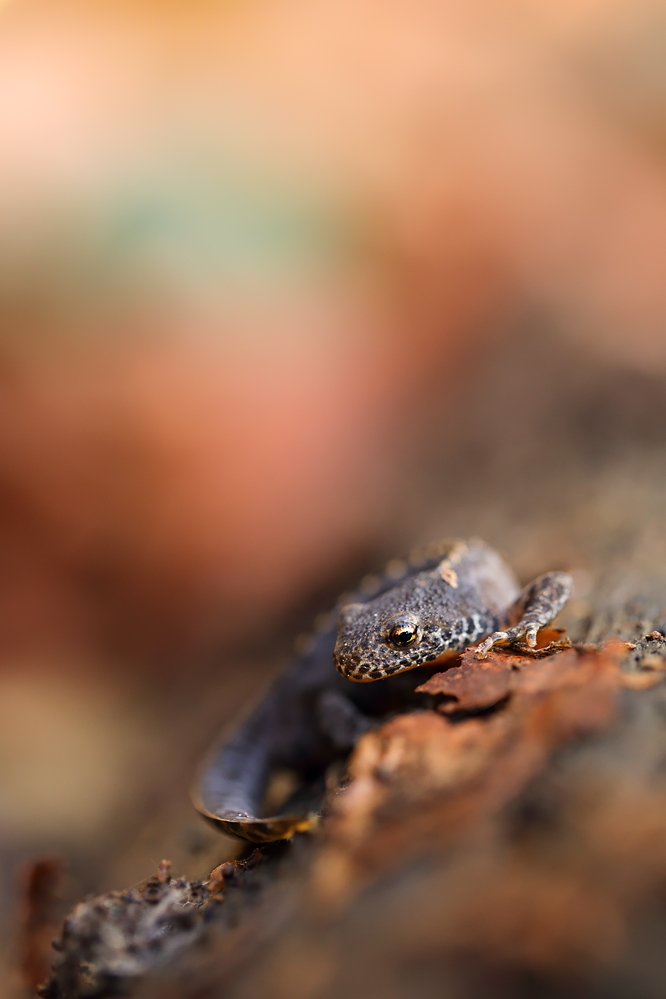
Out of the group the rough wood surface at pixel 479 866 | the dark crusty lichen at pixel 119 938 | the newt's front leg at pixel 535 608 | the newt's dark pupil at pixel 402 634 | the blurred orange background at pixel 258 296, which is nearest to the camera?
the rough wood surface at pixel 479 866

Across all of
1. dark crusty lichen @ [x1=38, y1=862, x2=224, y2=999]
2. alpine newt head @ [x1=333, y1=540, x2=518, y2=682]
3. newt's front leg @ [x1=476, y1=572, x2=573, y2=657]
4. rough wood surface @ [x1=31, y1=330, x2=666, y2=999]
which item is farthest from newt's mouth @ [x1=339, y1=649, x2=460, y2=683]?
dark crusty lichen @ [x1=38, y1=862, x2=224, y2=999]

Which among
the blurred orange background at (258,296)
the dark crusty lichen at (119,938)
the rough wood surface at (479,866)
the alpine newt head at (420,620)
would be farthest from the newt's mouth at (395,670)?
the blurred orange background at (258,296)

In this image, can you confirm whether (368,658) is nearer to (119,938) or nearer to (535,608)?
(535,608)

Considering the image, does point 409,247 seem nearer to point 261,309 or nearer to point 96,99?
point 261,309

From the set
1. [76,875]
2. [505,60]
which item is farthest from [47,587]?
[505,60]

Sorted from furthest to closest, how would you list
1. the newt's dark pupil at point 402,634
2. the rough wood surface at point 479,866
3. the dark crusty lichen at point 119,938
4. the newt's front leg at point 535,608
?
the newt's dark pupil at point 402,634 < the newt's front leg at point 535,608 < the dark crusty lichen at point 119,938 < the rough wood surface at point 479,866

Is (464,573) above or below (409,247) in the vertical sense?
below

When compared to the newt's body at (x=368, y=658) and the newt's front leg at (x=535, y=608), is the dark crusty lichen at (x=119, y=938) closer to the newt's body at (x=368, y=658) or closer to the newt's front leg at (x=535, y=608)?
the newt's body at (x=368, y=658)
